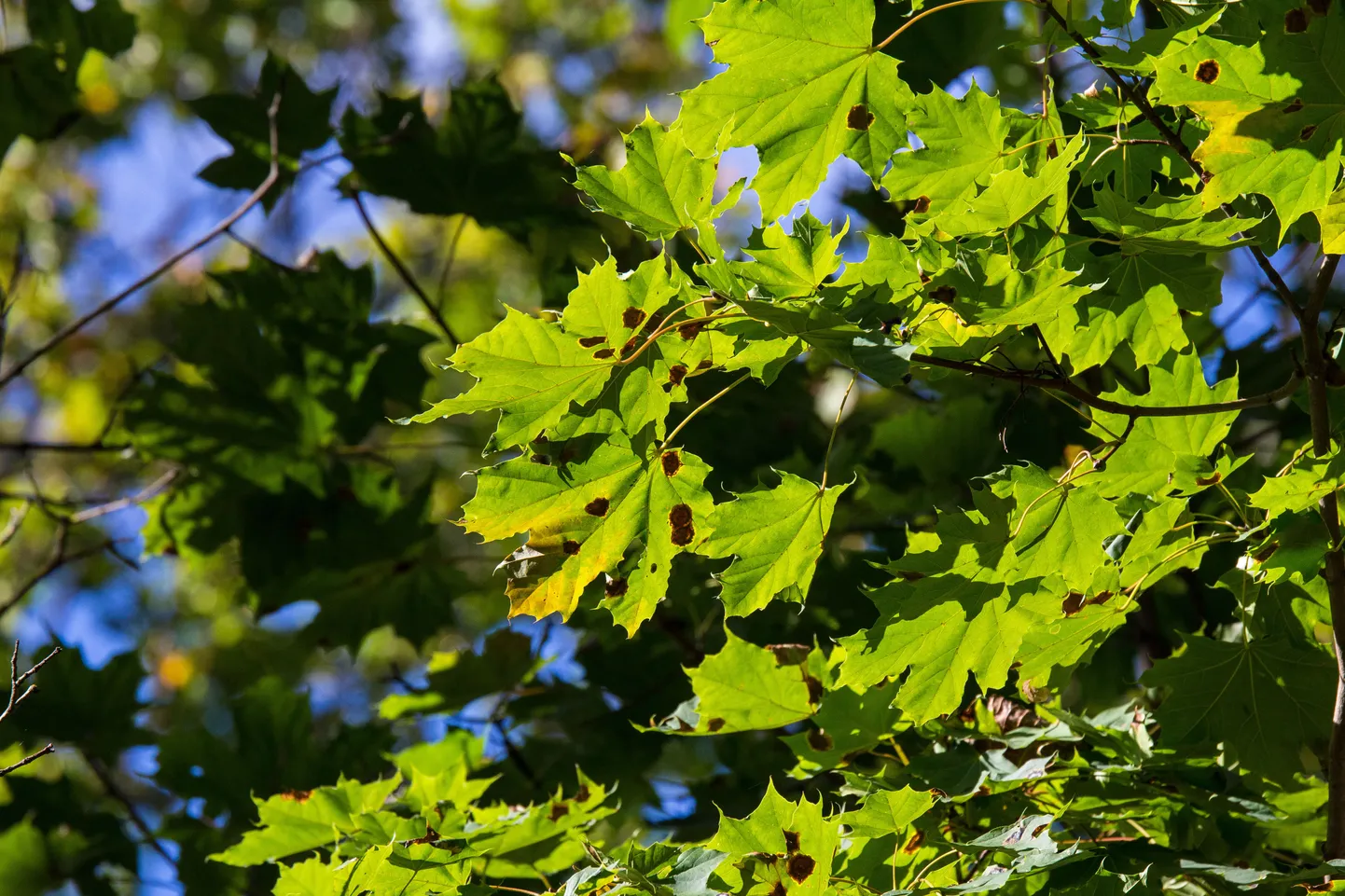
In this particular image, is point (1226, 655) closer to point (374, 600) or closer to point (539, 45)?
point (374, 600)

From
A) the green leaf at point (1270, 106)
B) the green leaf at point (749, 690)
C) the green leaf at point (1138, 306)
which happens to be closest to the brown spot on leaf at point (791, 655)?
the green leaf at point (749, 690)

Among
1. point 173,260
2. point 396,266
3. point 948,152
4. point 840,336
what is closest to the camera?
point 840,336

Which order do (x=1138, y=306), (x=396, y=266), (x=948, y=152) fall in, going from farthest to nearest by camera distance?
1. (x=396, y=266)
2. (x=1138, y=306)
3. (x=948, y=152)

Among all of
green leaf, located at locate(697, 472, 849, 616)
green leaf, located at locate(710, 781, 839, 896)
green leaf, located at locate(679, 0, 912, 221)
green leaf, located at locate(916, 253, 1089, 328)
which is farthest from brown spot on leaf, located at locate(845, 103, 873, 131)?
green leaf, located at locate(710, 781, 839, 896)

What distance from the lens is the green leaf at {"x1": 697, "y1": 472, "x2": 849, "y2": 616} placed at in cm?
123

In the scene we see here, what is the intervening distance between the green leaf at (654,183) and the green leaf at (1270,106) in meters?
0.45

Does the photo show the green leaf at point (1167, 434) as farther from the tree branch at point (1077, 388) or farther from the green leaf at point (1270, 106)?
the green leaf at point (1270, 106)

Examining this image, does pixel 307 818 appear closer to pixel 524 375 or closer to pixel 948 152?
pixel 524 375

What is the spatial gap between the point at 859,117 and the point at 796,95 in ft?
0.28

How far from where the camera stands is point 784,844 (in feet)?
3.96

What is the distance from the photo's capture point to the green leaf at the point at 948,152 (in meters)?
1.23

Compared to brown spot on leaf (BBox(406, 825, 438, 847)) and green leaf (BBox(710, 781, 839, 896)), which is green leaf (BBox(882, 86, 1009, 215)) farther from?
brown spot on leaf (BBox(406, 825, 438, 847))

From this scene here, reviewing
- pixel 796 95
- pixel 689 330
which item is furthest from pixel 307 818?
pixel 796 95

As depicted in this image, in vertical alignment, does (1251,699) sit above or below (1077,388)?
below
